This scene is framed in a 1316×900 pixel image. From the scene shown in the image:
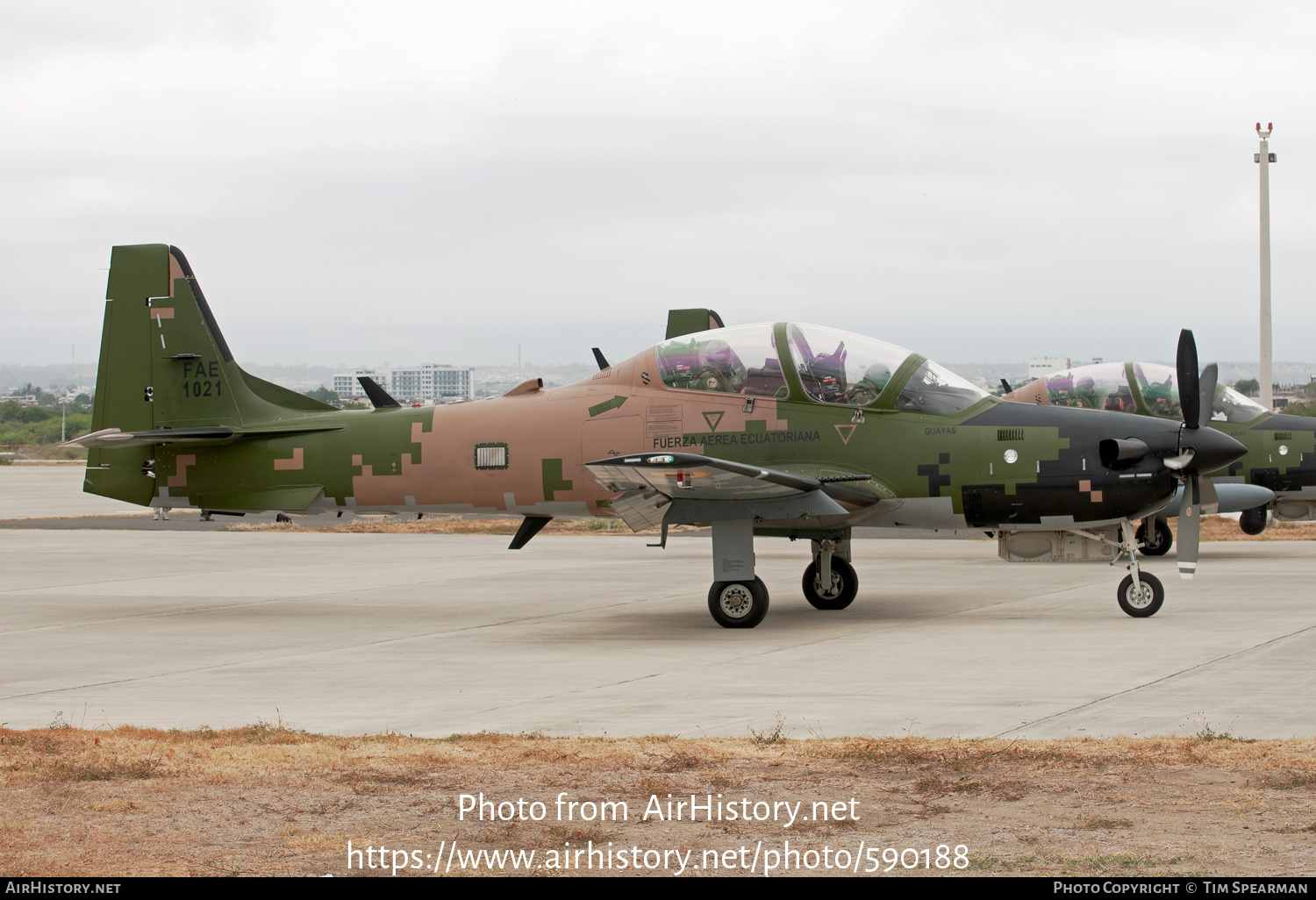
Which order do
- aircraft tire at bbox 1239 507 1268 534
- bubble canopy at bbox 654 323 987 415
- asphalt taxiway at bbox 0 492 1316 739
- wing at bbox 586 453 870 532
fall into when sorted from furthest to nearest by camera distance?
1. aircraft tire at bbox 1239 507 1268 534
2. bubble canopy at bbox 654 323 987 415
3. wing at bbox 586 453 870 532
4. asphalt taxiway at bbox 0 492 1316 739

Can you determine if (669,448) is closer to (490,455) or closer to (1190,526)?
(490,455)

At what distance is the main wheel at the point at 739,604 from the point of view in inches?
530

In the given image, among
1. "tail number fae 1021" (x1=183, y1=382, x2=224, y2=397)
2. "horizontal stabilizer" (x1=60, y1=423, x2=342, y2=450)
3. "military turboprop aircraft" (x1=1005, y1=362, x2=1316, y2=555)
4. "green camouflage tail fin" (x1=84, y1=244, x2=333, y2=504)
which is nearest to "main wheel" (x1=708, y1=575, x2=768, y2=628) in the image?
"horizontal stabilizer" (x1=60, y1=423, x2=342, y2=450)

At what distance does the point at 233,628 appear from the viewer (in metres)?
14.4

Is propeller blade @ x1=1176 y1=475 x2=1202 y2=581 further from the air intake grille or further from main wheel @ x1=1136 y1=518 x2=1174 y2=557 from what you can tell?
main wheel @ x1=1136 y1=518 x2=1174 y2=557

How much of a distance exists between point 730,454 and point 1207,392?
5.03 metres

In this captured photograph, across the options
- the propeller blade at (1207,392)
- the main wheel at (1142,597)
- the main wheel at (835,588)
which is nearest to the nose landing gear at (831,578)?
the main wheel at (835,588)

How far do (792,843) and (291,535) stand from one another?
2611cm

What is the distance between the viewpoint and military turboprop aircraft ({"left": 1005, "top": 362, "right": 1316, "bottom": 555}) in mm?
20734

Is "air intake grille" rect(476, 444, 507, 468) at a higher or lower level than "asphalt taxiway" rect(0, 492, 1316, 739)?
higher

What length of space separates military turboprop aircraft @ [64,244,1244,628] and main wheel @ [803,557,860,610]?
0.10 feet

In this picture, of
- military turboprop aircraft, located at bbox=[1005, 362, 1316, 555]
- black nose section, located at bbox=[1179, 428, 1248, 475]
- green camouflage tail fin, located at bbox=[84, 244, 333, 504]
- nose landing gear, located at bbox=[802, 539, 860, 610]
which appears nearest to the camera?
black nose section, located at bbox=[1179, 428, 1248, 475]

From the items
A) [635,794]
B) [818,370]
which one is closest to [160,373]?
[818,370]

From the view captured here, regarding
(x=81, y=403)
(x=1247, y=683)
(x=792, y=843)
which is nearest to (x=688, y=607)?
(x=1247, y=683)
